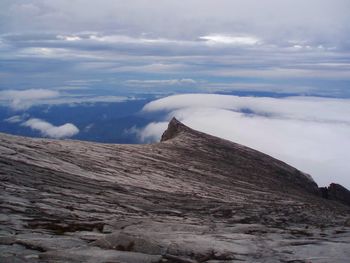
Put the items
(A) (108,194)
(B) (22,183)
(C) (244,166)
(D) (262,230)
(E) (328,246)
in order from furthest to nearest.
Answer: (C) (244,166), (A) (108,194), (B) (22,183), (D) (262,230), (E) (328,246)

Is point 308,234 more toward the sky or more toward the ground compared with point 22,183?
more toward the ground

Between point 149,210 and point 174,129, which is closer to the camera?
point 149,210

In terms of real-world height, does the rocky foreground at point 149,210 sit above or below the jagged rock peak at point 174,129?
below

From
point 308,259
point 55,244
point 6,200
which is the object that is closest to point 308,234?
point 308,259

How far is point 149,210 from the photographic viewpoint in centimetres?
2422

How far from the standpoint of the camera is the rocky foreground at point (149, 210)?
1599 centimetres

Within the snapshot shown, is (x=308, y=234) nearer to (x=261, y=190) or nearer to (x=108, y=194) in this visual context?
(x=108, y=194)

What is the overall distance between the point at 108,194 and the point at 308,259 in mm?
12203

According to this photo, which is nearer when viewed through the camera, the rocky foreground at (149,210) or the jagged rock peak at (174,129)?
the rocky foreground at (149,210)

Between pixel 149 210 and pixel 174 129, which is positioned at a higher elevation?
pixel 174 129

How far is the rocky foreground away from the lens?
16.0m

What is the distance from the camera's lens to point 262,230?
2177cm

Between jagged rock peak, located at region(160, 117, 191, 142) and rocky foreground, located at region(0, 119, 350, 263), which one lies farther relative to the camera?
jagged rock peak, located at region(160, 117, 191, 142)

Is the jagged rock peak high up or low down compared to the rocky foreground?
up
